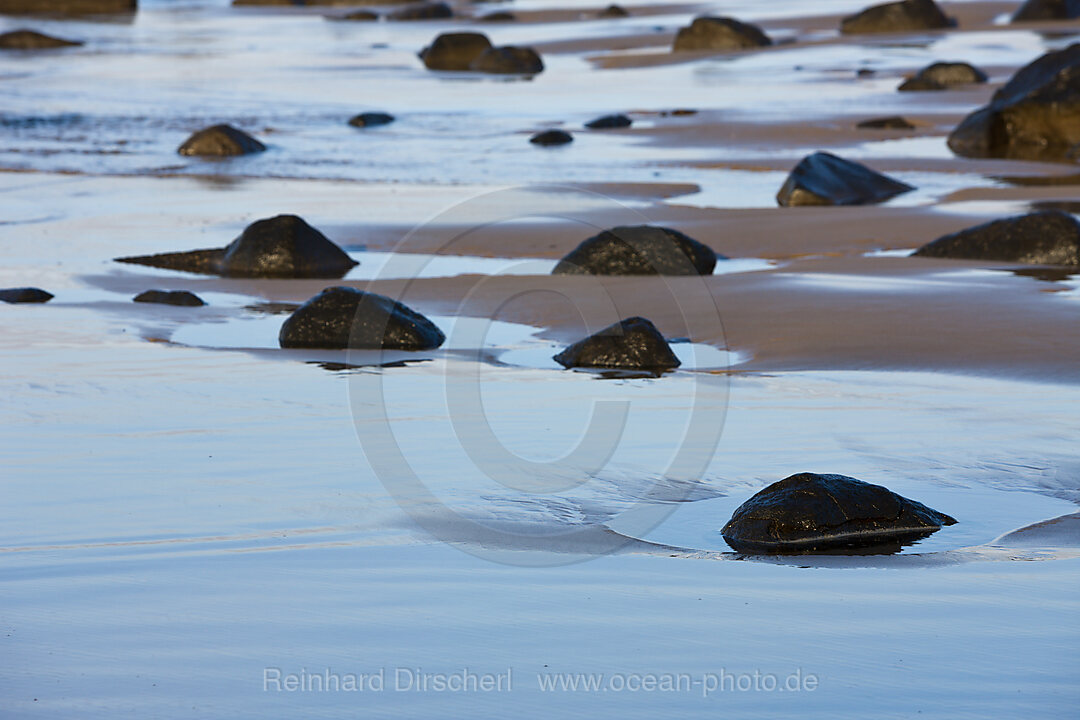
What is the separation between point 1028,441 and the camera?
430 cm

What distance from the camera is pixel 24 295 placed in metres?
6.59

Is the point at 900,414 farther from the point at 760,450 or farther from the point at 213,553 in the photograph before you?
the point at 213,553

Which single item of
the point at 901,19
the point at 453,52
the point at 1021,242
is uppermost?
the point at 901,19

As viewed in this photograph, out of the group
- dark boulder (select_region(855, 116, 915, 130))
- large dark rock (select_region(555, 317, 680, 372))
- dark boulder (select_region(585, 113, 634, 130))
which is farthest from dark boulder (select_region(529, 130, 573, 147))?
large dark rock (select_region(555, 317, 680, 372))

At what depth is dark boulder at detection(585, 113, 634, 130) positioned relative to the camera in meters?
14.2

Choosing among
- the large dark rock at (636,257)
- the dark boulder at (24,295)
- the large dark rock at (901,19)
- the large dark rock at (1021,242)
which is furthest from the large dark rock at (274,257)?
the large dark rock at (901,19)

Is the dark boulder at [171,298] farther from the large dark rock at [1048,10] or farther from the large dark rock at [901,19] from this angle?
the large dark rock at [1048,10]

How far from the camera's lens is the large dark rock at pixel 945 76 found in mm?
16922

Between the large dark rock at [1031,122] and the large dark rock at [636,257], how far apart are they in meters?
5.88

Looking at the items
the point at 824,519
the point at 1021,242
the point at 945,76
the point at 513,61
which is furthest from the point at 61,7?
the point at 824,519

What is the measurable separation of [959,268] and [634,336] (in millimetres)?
2410

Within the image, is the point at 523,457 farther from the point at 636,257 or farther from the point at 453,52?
the point at 453,52

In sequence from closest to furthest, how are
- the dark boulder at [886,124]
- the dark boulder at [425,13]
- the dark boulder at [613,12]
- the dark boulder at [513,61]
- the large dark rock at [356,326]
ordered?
the large dark rock at [356,326]
the dark boulder at [886,124]
the dark boulder at [513,61]
the dark boulder at [613,12]
the dark boulder at [425,13]

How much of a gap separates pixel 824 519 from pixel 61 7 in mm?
35284
